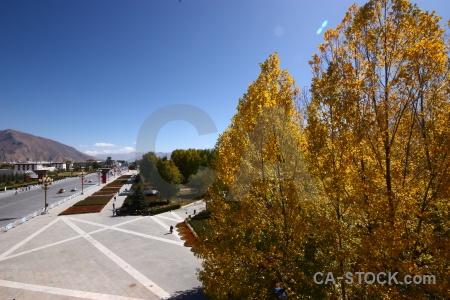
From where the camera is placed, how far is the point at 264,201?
587 cm

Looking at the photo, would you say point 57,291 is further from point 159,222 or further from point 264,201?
point 159,222

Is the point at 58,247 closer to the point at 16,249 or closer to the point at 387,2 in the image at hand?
the point at 16,249

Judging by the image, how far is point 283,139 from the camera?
5785mm

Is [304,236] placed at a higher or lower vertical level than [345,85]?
→ lower

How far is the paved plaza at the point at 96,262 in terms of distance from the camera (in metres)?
12.3

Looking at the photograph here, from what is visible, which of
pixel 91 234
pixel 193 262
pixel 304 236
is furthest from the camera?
pixel 91 234

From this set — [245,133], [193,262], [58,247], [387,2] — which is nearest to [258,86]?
[245,133]

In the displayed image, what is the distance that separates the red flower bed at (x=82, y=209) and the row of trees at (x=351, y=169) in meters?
29.2

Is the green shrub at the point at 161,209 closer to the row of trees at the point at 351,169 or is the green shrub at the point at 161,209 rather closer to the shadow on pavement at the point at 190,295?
the shadow on pavement at the point at 190,295

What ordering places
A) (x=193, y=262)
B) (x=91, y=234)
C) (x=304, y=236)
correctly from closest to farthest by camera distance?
(x=304, y=236) < (x=193, y=262) < (x=91, y=234)

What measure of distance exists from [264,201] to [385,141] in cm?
272

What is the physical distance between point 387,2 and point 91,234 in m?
23.9

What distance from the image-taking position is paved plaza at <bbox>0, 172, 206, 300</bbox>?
1230cm

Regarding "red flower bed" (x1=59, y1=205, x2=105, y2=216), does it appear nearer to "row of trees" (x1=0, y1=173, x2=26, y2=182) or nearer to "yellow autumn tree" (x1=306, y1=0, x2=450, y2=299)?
"yellow autumn tree" (x1=306, y1=0, x2=450, y2=299)
